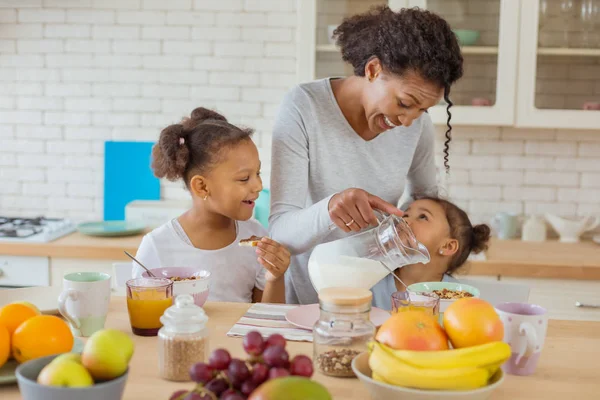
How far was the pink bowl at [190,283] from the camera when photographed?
5.48ft

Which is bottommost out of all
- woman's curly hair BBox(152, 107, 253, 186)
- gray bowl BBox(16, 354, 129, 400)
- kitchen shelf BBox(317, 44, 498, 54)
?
A: gray bowl BBox(16, 354, 129, 400)

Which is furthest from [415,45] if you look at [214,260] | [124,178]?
[124,178]

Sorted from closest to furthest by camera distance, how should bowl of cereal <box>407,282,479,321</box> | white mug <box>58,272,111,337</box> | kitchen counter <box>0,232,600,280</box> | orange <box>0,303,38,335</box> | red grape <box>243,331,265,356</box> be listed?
red grape <box>243,331,265,356</box>, orange <box>0,303,38,335</box>, white mug <box>58,272,111,337</box>, bowl of cereal <box>407,282,479,321</box>, kitchen counter <box>0,232,600,280</box>

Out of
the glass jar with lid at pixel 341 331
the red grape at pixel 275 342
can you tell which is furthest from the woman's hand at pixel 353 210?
the red grape at pixel 275 342

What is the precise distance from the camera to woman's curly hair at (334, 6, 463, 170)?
190 cm

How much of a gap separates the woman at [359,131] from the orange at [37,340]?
2.45 ft

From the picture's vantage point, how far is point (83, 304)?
1.52 metres

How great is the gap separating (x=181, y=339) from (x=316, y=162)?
967 mm

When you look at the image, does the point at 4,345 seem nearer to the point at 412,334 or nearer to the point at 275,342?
the point at 275,342

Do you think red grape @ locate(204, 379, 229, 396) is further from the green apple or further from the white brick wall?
the white brick wall

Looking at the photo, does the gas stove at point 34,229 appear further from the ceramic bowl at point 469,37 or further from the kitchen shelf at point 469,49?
the ceramic bowl at point 469,37

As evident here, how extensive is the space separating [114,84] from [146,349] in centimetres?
248

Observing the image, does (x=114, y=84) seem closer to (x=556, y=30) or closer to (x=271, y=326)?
(x=556, y=30)

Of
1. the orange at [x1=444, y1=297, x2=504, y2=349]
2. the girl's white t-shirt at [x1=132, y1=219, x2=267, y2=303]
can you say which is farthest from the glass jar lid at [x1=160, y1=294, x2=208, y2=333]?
the girl's white t-shirt at [x1=132, y1=219, x2=267, y2=303]
